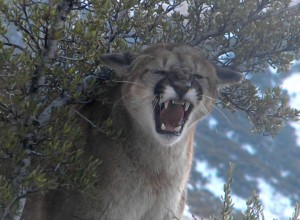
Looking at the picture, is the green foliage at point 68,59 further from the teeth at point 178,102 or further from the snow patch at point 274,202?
the snow patch at point 274,202

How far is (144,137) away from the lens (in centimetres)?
562

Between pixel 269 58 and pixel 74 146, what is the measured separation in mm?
2231

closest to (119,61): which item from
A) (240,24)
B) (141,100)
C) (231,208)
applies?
(141,100)

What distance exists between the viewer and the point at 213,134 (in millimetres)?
27953

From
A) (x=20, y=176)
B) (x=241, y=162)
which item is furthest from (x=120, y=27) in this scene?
(x=241, y=162)

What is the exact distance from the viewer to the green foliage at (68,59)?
4.55m

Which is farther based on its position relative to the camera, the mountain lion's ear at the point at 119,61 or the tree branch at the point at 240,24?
the tree branch at the point at 240,24

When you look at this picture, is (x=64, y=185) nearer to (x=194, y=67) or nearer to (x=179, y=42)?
(x=194, y=67)

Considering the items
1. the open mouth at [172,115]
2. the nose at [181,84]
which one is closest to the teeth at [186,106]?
the open mouth at [172,115]

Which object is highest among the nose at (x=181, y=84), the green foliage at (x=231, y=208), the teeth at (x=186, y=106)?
the nose at (x=181, y=84)

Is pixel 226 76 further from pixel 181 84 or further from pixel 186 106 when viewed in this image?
pixel 181 84

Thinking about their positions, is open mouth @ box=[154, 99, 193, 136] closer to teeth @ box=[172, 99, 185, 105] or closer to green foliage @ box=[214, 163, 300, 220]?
teeth @ box=[172, 99, 185, 105]

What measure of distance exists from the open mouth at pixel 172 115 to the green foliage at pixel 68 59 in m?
0.35

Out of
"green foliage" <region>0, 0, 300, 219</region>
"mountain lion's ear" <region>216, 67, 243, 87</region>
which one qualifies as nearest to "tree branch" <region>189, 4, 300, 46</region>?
"green foliage" <region>0, 0, 300, 219</region>
